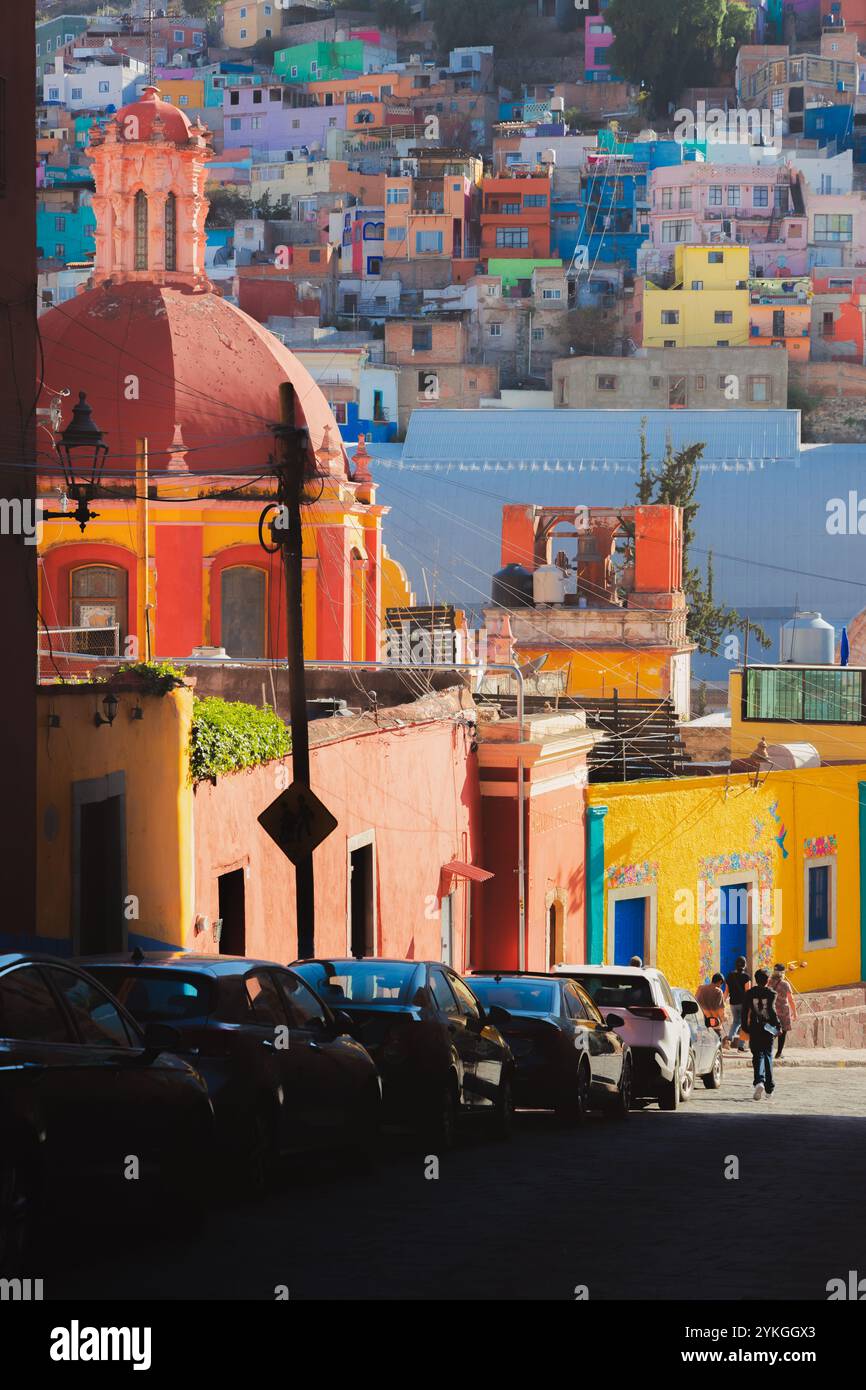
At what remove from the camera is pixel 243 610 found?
42188mm

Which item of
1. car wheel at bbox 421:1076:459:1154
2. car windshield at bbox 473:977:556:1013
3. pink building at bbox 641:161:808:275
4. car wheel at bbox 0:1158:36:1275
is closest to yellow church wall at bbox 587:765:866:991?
car windshield at bbox 473:977:556:1013

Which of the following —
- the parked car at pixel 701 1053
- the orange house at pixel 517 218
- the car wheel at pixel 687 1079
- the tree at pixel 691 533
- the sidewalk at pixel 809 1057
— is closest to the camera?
the car wheel at pixel 687 1079

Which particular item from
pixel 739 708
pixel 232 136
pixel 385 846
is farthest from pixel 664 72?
pixel 385 846

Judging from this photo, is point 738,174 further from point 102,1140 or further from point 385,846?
point 102,1140

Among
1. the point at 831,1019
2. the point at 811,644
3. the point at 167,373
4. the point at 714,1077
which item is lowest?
the point at 831,1019

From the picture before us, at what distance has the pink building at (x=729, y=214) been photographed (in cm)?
12069

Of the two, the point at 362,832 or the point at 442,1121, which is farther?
the point at 362,832

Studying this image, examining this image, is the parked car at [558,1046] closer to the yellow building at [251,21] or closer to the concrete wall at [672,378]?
the concrete wall at [672,378]

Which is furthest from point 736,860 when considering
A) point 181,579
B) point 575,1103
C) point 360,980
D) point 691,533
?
point 691,533

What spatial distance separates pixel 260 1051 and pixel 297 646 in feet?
30.7

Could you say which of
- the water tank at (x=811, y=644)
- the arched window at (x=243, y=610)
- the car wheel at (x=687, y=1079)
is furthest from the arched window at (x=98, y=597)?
the car wheel at (x=687, y=1079)

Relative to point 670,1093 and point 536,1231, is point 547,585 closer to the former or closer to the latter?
point 670,1093

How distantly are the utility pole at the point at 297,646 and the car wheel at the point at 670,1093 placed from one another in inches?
135
